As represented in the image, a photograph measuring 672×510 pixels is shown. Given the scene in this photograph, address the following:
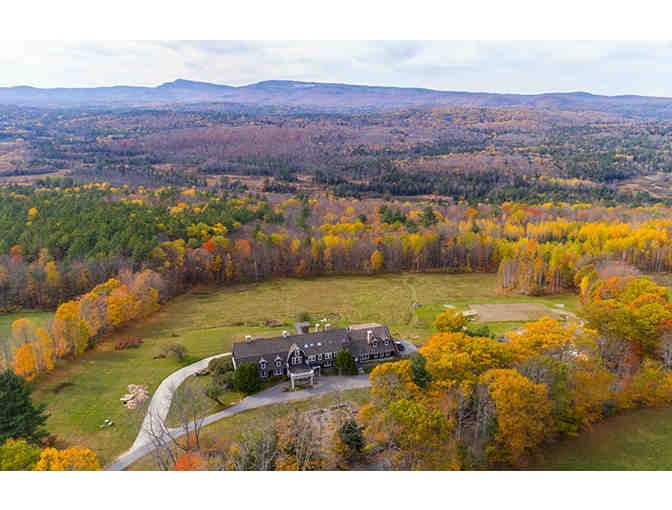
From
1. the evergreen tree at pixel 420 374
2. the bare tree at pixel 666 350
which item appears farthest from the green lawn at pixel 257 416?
the bare tree at pixel 666 350

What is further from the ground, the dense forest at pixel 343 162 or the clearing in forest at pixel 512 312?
the dense forest at pixel 343 162

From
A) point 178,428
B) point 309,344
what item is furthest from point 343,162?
point 178,428

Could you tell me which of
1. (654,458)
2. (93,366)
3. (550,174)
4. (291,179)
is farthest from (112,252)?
(550,174)

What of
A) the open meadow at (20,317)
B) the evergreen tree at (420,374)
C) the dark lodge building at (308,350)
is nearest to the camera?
the evergreen tree at (420,374)

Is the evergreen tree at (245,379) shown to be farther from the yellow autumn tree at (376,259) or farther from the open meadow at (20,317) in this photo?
the yellow autumn tree at (376,259)

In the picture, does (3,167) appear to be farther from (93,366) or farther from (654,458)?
(654,458)

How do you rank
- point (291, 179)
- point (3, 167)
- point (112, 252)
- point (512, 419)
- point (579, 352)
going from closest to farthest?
point (512, 419)
point (579, 352)
point (112, 252)
point (3, 167)
point (291, 179)

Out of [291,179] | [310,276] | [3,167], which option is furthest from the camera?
[291,179]
